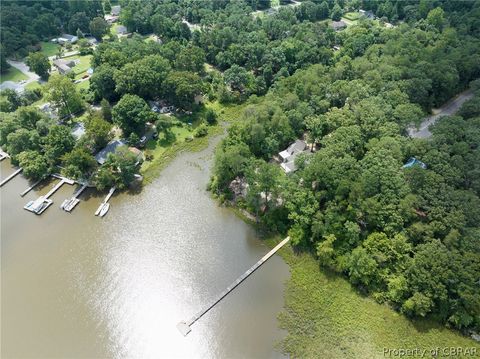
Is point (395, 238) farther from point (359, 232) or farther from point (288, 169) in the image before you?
point (288, 169)

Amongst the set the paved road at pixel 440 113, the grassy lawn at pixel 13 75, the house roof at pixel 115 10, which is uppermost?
the house roof at pixel 115 10

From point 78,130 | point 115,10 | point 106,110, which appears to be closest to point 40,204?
point 78,130

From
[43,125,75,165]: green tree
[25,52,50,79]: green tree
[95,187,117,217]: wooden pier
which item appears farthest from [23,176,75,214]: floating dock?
[25,52,50,79]: green tree

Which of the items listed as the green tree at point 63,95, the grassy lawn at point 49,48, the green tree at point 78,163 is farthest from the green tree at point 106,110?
the grassy lawn at point 49,48

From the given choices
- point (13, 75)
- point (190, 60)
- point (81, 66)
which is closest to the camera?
point (190, 60)

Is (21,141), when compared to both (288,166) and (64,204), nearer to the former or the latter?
(64,204)

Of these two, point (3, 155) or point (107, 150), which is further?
point (3, 155)

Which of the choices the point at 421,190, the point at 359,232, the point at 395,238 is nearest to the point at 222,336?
the point at 359,232

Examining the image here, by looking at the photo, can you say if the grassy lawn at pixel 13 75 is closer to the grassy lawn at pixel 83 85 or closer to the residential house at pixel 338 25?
the grassy lawn at pixel 83 85
